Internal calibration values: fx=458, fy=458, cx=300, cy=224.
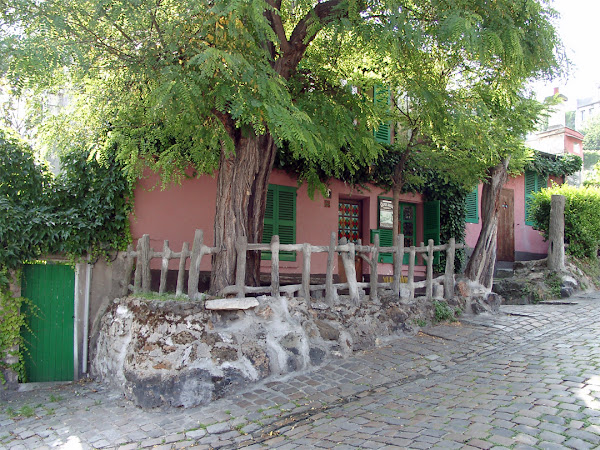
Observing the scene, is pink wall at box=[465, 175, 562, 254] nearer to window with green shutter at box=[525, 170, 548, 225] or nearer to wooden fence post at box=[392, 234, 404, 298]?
window with green shutter at box=[525, 170, 548, 225]

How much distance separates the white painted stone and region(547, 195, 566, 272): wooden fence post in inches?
349

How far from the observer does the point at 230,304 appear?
5539 millimetres

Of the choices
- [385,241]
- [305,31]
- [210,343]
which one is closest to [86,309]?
[210,343]

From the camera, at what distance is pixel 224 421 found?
4.57 meters

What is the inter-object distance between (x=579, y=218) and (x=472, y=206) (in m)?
2.68

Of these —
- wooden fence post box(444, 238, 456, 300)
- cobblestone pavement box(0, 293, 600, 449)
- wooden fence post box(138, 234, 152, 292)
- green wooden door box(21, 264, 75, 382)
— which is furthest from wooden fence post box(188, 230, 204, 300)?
wooden fence post box(444, 238, 456, 300)

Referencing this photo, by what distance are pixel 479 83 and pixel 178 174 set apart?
5163 mm

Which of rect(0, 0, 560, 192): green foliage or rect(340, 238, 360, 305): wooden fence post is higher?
rect(0, 0, 560, 192): green foliage

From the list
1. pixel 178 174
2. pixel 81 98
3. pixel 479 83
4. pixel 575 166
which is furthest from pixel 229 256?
pixel 575 166

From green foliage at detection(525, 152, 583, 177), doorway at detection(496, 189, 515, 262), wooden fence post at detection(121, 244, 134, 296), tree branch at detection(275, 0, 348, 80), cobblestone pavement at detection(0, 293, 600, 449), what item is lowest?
cobblestone pavement at detection(0, 293, 600, 449)

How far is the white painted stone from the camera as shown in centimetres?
546

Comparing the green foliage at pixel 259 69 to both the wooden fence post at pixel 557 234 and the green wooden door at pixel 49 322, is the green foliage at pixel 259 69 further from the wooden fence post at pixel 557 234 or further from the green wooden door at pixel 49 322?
the wooden fence post at pixel 557 234

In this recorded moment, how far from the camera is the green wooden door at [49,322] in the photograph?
7.02 m

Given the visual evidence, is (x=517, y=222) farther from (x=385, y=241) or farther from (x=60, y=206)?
(x=60, y=206)
